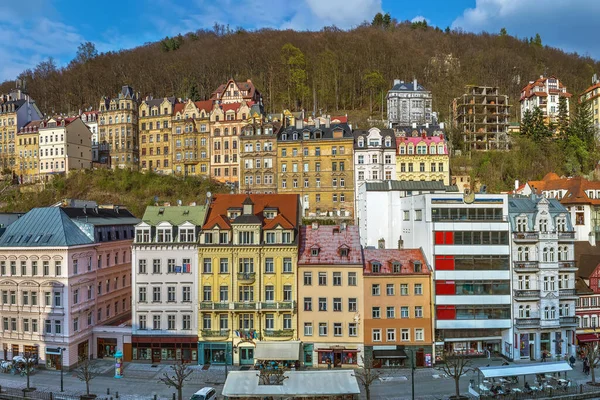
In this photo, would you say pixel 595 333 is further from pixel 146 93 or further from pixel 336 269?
pixel 146 93

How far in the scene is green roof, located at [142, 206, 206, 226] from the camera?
41.6 m

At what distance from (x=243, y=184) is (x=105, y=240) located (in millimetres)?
32603

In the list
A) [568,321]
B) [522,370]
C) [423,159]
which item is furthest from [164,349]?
[423,159]

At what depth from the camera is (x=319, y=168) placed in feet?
232

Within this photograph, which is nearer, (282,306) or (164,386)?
(164,386)

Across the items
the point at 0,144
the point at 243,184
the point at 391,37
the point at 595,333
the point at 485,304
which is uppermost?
the point at 391,37

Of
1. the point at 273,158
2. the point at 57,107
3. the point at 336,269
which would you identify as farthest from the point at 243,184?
the point at 57,107

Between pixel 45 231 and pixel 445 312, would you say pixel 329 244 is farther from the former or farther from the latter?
pixel 45 231

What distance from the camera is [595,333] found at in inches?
1694

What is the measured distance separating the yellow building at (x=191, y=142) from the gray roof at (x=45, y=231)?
4178 cm

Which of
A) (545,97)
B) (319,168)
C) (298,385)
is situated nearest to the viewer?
(298,385)

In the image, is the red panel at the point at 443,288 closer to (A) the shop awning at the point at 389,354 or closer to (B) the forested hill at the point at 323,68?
(A) the shop awning at the point at 389,354

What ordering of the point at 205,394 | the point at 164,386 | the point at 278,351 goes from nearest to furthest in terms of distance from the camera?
the point at 205,394 → the point at 164,386 → the point at 278,351

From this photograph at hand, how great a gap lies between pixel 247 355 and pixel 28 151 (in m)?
70.4
